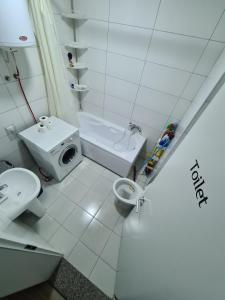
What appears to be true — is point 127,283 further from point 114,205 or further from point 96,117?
point 96,117

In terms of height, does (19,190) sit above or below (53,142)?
below

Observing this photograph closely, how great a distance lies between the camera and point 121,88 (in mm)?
1825

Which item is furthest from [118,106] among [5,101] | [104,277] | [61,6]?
[104,277]

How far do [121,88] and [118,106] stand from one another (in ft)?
0.85

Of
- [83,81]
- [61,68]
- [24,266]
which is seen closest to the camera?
[24,266]

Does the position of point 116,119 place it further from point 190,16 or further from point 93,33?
point 190,16

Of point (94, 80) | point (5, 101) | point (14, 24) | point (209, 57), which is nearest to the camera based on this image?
point (14, 24)

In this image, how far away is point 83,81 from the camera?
2.08 meters

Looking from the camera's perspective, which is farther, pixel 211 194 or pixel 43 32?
pixel 43 32

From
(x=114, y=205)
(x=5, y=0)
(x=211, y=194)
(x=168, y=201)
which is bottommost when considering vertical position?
(x=114, y=205)

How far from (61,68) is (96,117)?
954 mm

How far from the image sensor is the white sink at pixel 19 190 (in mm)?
1119

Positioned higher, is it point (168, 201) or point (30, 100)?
point (30, 100)

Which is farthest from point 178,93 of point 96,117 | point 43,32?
point 43,32
